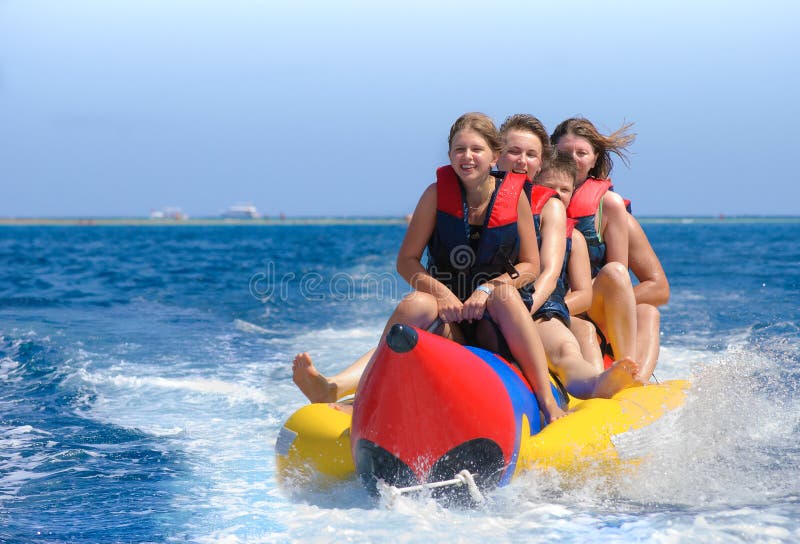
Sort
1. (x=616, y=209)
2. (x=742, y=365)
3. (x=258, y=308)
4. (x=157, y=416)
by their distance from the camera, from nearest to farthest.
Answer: (x=742, y=365)
(x=616, y=209)
(x=157, y=416)
(x=258, y=308)

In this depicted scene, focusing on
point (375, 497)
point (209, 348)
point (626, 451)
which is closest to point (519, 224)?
point (626, 451)

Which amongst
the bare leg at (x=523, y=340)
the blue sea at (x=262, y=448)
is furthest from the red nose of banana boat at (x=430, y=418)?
the bare leg at (x=523, y=340)

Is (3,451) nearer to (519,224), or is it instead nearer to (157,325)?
(519,224)

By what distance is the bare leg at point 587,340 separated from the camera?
3760 millimetres

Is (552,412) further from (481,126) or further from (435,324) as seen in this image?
(481,126)

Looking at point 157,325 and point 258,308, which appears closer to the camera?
point 157,325

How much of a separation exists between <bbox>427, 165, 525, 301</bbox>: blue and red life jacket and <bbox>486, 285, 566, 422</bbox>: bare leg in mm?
191

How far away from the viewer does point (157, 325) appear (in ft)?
28.5

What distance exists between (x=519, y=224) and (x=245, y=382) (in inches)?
120

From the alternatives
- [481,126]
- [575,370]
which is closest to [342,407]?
[575,370]

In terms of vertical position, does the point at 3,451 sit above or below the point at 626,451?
below

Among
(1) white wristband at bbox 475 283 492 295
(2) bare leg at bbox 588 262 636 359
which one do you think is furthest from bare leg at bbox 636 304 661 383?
(1) white wristband at bbox 475 283 492 295

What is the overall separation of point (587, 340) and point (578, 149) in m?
1.03

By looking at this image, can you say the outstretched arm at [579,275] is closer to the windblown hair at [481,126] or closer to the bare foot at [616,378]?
the bare foot at [616,378]
